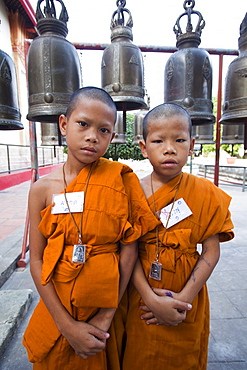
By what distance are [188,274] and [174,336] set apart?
0.87 feet

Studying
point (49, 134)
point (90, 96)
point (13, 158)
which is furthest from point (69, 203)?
point (13, 158)

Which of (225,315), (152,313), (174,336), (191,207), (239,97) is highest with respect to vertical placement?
(239,97)

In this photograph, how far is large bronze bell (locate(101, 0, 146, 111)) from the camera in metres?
1.70

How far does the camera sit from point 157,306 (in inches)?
36.6

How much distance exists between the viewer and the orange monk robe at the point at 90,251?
2.78 ft

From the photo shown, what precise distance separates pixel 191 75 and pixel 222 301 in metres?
1.78

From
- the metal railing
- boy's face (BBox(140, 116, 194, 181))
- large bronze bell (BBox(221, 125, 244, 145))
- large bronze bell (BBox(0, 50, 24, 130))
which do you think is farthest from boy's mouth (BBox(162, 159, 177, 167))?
the metal railing

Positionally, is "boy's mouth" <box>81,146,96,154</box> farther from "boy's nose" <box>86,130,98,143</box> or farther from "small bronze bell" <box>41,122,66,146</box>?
"small bronze bell" <box>41,122,66,146</box>

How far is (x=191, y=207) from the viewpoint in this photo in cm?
101

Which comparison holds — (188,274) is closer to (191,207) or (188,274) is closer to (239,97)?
(191,207)

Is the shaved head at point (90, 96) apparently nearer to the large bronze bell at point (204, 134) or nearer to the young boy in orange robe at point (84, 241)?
the young boy in orange robe at point (84, 241)

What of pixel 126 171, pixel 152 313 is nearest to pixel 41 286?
pixel 152 313

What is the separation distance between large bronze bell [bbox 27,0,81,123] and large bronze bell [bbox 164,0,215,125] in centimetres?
75

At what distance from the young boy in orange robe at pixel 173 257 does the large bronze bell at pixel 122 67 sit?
76 cm
